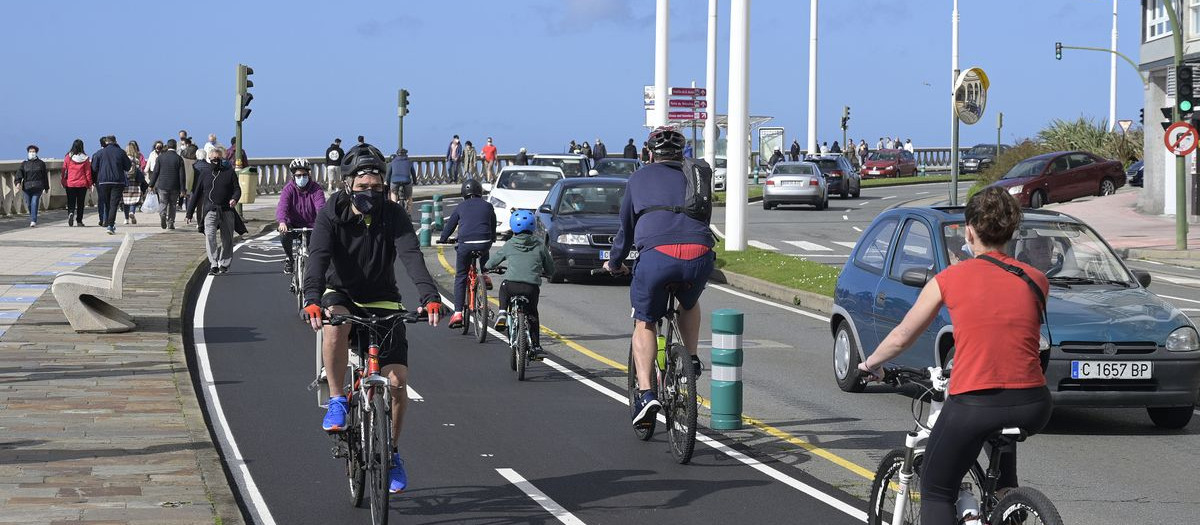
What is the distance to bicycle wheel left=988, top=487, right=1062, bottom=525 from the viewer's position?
508cm

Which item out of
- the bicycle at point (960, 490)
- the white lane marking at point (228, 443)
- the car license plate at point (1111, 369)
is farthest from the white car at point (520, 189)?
the bicycle at point (960, 490)

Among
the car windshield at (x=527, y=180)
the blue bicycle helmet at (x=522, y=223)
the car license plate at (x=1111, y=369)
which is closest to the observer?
the car license plate at (x=1111, y=369)

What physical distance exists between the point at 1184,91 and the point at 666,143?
2223 centimetres

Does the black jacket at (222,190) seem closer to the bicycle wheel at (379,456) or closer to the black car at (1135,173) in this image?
the bicycle wheel at (379,456)

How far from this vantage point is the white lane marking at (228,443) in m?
8.27

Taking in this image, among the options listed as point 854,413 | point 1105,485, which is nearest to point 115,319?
point 854,413

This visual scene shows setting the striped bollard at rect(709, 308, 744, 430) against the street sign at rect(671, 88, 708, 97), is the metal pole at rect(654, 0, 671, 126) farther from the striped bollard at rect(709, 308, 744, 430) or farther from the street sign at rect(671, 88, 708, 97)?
the striped bollard at rect(709, 308, 744, 430)

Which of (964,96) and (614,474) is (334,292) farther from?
(964,96)

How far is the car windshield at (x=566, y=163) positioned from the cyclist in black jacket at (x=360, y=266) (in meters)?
26.9

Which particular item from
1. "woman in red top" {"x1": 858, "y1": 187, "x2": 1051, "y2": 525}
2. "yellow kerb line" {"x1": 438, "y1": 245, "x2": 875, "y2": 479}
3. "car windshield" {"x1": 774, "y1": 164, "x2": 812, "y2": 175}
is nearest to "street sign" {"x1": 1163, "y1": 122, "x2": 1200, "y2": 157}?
"car windshield" {"x1": 774, "y1": 164, "x2": 812, "y2": 175}

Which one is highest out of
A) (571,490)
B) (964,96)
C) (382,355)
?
(964,96)

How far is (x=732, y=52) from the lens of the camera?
26359 millimetres

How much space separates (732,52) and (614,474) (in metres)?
17.9

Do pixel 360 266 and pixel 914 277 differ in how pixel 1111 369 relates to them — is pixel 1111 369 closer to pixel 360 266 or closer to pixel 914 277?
pixel 914 277
